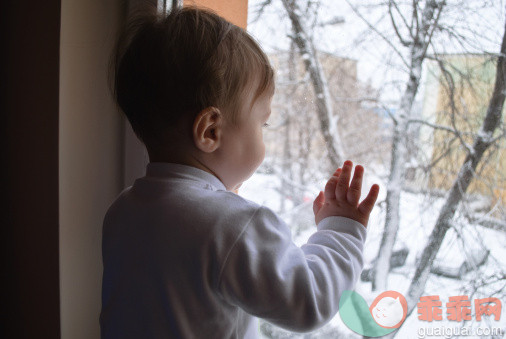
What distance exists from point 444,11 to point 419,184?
0.31 metres

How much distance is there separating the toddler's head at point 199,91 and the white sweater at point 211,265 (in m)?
0.04

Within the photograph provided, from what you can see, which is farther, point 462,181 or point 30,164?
point 30,164

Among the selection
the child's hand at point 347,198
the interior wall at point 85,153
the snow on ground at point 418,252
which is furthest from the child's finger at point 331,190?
the interior wall at point 85,153

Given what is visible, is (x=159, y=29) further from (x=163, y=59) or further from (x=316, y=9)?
(x=316, y=9)

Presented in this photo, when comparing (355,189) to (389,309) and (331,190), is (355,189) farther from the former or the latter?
(389,309)

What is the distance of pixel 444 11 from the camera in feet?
2.34

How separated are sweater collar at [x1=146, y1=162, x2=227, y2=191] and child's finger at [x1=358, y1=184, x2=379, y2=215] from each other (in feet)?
0.79

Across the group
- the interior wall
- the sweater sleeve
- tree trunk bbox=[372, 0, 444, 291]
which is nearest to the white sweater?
the sweater sleeve

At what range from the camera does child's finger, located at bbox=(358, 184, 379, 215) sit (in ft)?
2.16

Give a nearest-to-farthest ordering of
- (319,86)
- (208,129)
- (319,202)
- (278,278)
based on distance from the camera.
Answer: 1. (278,278)
2. (208,129)
3. (319,202)
4. (319,86)

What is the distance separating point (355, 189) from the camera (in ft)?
2.23

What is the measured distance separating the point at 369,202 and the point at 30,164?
31.2 inches

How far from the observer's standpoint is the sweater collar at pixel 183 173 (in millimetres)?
649

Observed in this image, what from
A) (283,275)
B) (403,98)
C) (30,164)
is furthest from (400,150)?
(30,164)
